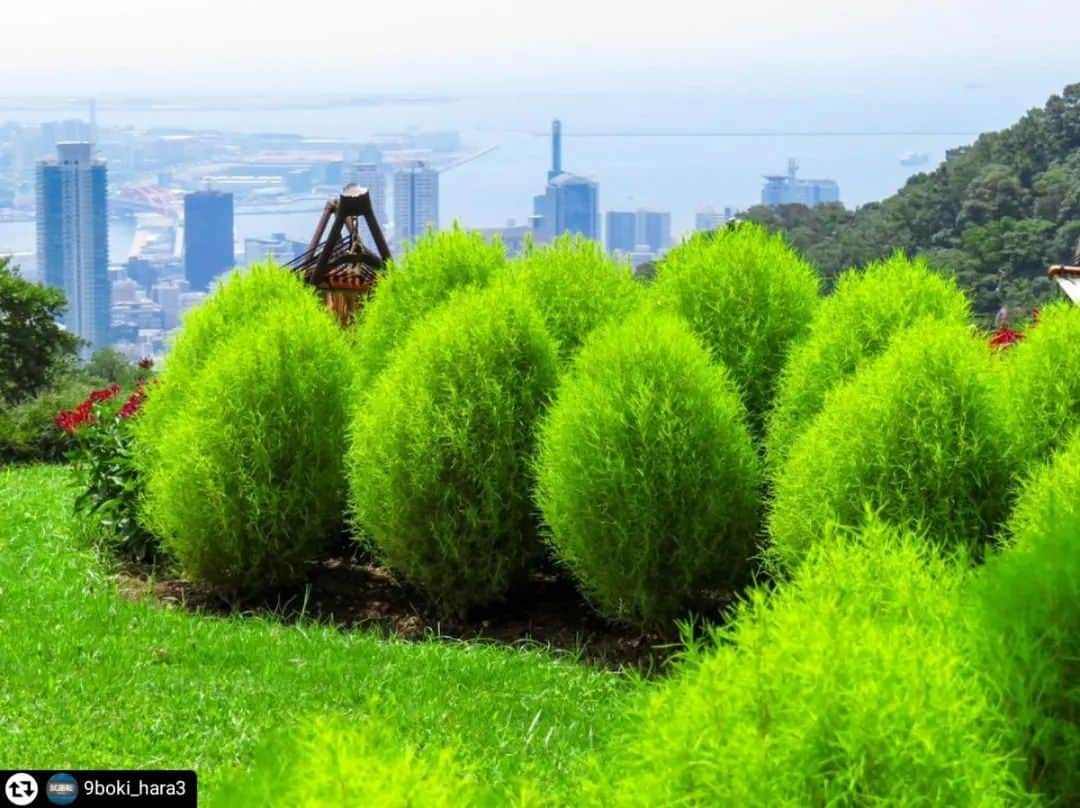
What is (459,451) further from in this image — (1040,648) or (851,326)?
(1040,648)

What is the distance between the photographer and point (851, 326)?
6.04 metres

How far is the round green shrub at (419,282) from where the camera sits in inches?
273

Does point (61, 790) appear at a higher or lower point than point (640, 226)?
lower

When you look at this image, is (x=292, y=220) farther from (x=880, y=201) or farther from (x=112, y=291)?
(x=880, y=201)

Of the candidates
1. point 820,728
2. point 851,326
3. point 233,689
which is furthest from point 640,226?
point 820,728

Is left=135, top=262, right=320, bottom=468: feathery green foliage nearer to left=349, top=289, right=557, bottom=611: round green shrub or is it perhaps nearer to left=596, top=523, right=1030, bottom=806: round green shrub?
left=349, top=289, right=557, bottom=611: round green shrub

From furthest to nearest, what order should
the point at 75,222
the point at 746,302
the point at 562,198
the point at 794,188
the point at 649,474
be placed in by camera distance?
the point at 75,222
the point at 794,188
the point at 562,198
the point at 746,302
the point at 649,474

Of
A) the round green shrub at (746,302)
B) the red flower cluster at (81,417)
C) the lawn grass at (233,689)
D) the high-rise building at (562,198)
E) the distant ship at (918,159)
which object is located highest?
the distant ship at (918,159)

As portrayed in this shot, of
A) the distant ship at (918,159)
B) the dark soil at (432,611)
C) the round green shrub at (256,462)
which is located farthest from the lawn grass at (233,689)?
the distant ship at (918,159)

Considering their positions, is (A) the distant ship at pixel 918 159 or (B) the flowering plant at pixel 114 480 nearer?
(B) the flowering plant at pixel 114 480

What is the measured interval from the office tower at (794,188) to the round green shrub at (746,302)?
1114 inches

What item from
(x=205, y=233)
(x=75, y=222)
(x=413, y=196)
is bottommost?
(x=205, y=233)

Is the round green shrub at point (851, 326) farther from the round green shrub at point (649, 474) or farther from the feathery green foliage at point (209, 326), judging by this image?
the feathery green foliage at point (209, 326)

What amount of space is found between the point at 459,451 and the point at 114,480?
2.27 m
